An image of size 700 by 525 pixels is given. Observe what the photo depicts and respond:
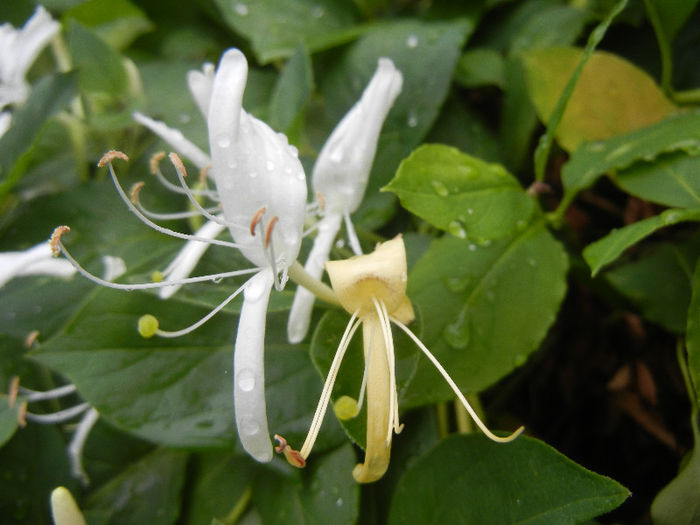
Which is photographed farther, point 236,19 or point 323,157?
point 236,19

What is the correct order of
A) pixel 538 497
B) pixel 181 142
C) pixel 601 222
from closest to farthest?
1. pixel 538 497
2. pixel 181 142
3. pixel 601 222

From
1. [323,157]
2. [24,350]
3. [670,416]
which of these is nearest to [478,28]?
[323,157]

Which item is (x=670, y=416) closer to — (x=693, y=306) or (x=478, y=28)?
(x=693, y=306)

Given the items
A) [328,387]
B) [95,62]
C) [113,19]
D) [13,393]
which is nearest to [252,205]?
[328,387]

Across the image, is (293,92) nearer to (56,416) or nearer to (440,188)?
(440,188)

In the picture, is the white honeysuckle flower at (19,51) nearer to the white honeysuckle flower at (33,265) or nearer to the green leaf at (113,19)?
the green leaf at (113,19)

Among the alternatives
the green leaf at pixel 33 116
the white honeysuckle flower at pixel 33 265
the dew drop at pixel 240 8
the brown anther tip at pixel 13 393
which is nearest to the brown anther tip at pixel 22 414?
the brown anther tip at pixel 13 393
